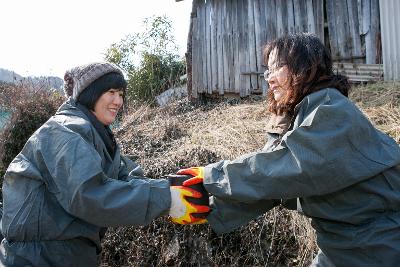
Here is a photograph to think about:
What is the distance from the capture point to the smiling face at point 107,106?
2.61 metres

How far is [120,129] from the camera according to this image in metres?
7.42

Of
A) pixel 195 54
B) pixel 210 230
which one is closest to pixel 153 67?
pixel 195 54

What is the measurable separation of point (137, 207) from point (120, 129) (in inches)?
209

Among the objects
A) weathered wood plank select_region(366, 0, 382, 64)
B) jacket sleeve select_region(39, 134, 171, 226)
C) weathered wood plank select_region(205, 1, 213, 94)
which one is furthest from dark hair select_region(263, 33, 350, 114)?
weathered wood plank select_region(205, 1, 213, 94)

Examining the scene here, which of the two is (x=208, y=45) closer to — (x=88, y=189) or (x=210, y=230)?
(x=210, y=230)

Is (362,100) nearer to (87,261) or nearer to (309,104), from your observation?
(309,104)

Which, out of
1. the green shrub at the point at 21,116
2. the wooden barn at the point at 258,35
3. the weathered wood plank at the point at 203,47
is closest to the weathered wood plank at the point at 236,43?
the wooden barn at the point at 258,35

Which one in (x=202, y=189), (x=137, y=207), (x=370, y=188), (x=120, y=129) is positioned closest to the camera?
(x=370, y=188)

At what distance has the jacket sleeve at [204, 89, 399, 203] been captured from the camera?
1.97m

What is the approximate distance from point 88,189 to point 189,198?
2.19 ft

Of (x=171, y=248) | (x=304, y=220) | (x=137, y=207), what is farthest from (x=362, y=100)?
(x=137, y=207)

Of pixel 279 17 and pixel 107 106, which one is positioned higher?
pixel 279 17

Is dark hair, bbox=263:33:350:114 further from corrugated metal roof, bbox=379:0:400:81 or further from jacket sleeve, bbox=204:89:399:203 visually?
corrugated metal roof, bbox=379:0:400:81

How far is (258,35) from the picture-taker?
8.93m
